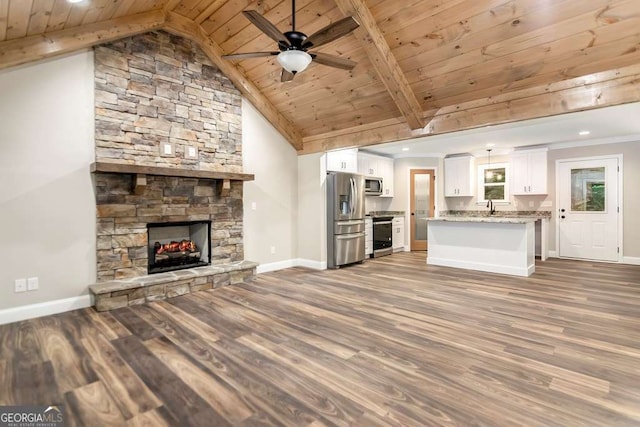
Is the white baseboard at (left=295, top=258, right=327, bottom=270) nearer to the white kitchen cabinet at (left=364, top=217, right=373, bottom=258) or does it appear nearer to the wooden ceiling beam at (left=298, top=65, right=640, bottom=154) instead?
the white kitchen cabinet at (left=364, top=217, right=373, bottom=258)

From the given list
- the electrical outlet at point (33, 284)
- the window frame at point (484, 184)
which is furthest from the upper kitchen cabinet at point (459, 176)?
the electrical outlet at point (33, 284)

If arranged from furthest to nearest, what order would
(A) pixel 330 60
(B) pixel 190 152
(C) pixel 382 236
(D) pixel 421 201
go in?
(D) pixel 421 201 < (C) pixel 382 236 < (B) pixel 190 152 < (A) pixel 330 60

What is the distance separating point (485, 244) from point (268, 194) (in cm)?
394

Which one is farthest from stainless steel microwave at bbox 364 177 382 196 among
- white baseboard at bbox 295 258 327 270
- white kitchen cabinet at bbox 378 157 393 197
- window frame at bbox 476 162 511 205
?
window frame at bbox 476 162 511 205

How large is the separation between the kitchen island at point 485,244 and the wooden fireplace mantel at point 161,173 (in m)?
3.81

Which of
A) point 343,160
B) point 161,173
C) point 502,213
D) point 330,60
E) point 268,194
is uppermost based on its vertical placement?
point 330,60

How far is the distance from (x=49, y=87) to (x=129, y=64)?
3.07ft

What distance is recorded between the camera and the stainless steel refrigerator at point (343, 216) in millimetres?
5973

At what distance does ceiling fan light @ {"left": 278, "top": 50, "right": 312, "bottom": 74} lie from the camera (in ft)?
9.21

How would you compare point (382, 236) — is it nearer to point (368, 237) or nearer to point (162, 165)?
point (368, 237)

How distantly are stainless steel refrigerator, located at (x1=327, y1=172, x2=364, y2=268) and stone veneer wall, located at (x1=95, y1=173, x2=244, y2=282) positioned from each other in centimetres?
177

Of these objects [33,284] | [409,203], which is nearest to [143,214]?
[33,284]

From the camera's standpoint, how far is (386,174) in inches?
319

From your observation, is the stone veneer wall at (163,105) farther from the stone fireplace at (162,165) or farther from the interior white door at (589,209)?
the interior white door at (589,209)
